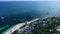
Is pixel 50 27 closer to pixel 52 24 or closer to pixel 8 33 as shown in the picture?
pixel 52 24

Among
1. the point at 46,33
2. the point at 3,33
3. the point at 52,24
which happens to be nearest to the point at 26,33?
the point at 46,33

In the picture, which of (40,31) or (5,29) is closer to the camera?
(40,31)

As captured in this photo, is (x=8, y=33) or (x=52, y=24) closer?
(x=8, y=33)

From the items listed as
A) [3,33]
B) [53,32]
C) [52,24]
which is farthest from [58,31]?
[3,33]

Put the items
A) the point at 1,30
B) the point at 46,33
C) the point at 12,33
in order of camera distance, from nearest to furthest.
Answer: the point at 46,33
the point at 12,33
the point at 1,30

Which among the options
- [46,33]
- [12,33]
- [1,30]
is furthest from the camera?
[1,30]

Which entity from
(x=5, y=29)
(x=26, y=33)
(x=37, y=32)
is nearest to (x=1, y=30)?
(x=5, y=29)

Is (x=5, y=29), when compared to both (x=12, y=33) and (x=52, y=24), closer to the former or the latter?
(x=12, y=33)

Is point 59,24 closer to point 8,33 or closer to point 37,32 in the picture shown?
point 37,32
